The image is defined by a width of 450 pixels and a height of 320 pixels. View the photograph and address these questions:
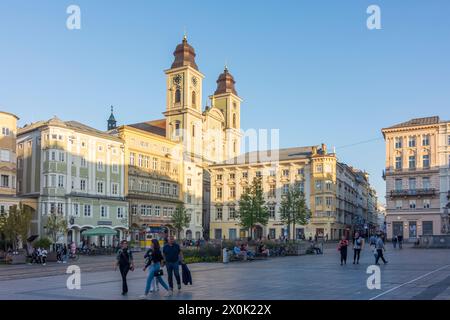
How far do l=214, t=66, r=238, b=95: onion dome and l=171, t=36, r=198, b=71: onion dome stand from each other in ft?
44.4

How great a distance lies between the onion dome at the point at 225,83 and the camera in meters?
109

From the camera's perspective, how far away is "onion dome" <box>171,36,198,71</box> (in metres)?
95.2

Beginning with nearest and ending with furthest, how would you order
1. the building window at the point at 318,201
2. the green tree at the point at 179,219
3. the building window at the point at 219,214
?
the green tree at the point at 179,219
the building window at the point at 318,201
the building window at the point at 219,214

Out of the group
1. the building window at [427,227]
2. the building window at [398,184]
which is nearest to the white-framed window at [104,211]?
the building window at [398,184]

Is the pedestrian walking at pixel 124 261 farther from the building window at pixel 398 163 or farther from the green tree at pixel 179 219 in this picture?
the building window at pixel 398 163

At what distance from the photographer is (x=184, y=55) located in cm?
9556

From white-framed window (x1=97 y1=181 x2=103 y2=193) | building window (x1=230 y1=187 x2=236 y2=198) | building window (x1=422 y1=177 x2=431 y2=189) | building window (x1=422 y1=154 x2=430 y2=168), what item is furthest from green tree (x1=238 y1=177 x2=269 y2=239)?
building window (x1=230 y1=187 x2=236 y2=198)

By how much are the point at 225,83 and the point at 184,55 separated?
55.0ft

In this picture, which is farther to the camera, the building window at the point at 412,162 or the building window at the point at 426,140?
the building window at the point at 412,162

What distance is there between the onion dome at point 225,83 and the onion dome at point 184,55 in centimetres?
1352

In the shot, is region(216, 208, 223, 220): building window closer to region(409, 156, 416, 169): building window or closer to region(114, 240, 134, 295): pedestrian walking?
region(409, 156, 416, 169): building window

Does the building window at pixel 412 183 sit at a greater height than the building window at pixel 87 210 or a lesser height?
greater

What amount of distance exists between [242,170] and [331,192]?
16.4 meters
